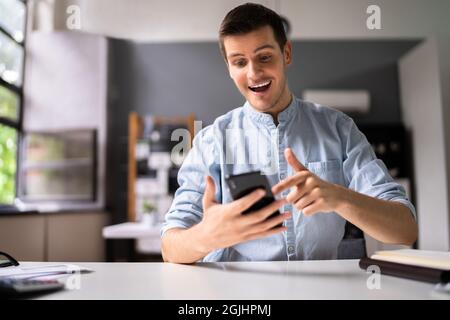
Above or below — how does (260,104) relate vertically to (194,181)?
above

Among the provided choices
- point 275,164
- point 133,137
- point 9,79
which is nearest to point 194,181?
point 275,164

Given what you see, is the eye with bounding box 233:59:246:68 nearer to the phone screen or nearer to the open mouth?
the open mouth

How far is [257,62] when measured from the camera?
63 centimetres

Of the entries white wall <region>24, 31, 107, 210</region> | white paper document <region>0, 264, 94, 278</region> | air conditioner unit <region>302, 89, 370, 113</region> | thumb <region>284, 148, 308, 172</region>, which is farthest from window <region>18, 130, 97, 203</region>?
thumb <region>284, 148, 308, 172</region>

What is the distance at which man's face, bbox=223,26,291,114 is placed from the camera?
24.7 inches

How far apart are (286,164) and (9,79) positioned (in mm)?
1381

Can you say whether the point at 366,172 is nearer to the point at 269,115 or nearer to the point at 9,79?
the point at 269,115

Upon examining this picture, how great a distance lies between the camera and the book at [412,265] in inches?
16.7

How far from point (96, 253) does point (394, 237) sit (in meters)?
1.47

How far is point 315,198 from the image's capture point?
50 centimetres

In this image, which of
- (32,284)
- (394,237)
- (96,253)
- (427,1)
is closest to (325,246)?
(394,237)

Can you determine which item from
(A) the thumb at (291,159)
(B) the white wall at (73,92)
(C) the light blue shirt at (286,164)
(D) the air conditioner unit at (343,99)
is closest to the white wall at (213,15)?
(C) the light blue shirt at (286,164)

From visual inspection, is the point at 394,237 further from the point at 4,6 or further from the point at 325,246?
the point at 4,6

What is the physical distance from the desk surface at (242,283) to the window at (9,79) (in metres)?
0.96
